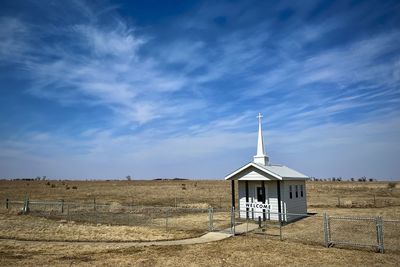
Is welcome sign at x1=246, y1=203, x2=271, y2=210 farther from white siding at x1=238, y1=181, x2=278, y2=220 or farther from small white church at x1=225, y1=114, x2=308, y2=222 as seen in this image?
white siding at x1=238, y1=181, x2=278, y2=220

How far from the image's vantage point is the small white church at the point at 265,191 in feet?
81.8

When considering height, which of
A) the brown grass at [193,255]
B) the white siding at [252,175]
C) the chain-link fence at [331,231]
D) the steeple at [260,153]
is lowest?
the brown grass at [193,255]

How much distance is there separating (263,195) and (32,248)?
53.8 feet

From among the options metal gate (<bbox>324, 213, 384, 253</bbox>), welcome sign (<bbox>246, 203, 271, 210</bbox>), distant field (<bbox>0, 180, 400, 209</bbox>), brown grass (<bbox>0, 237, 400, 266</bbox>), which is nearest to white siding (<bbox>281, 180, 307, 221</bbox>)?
welcome sign (<bbox>246, 203, 271, 210</bbox>)

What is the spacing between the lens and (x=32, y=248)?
52.1 ft

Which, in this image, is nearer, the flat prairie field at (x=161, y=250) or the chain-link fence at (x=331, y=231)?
the flat prairie field at (x=161, y=250)

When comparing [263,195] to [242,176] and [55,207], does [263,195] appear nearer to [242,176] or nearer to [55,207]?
[242,176]

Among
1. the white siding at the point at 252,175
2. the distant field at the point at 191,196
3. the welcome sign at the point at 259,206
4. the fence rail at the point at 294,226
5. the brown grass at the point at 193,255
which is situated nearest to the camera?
the brown grass at the point at 193,255

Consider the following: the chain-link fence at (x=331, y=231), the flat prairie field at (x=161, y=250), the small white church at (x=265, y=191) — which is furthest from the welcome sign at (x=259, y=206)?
the flat prairie field at (x=161, y=250)

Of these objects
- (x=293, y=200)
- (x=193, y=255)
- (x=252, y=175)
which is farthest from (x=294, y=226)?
(x=193, y=255)

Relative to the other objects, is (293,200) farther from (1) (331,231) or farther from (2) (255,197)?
(1) (331,231)

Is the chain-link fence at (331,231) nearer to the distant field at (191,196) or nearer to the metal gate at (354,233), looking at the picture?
the metal gate at (354,233)

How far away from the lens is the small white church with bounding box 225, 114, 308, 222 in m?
24.9

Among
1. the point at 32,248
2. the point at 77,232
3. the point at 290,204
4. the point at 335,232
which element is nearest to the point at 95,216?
the point at 77,232
